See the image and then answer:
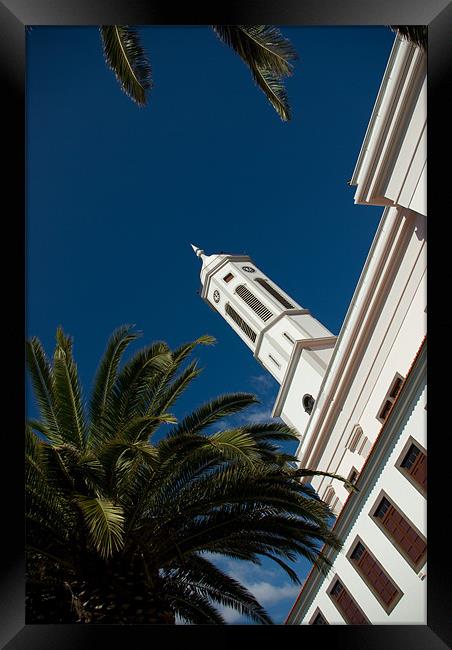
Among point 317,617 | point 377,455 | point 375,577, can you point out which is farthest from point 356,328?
point 317,617

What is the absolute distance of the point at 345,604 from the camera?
74.9 feet

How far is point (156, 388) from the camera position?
9.23 metres

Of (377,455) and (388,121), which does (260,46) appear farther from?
(377,455)

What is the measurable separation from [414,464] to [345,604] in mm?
8388

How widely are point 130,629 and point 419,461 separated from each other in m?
13.8

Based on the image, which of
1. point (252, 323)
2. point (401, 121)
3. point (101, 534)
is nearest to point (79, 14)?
point (101, 534)

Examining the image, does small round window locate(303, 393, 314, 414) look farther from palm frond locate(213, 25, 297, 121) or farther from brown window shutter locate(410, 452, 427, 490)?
palm frond locate(213, 25, 297, 121)

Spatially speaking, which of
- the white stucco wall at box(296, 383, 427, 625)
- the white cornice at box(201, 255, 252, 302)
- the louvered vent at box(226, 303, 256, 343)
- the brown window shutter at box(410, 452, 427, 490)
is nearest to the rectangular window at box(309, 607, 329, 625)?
the white stucco wall at box(296, 383, 427, 625)

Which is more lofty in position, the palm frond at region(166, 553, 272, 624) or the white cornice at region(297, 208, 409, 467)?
the white cornice at region(297, 208, 409, 467)

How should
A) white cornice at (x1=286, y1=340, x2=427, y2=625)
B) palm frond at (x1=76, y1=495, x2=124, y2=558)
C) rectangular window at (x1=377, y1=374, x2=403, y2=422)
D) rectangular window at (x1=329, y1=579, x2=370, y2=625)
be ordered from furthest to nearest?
rectangular window at (x1=377, y1=374, x2=403, y2=422) < rectangular window at (x1=329, y1=579, x2=370, y2=625) < white cornice at (x1=286, y1=340, x2=427, y2=625) < palm frond at (x1=76, y1=495, x2=124, y2=558)

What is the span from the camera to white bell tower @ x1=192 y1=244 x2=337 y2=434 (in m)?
34.2

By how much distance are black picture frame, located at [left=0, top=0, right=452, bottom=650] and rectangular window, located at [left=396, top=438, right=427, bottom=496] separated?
12.5 metres

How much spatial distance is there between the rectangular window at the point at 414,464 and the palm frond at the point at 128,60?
1278 centimetres

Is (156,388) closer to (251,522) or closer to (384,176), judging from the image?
(251,522)
